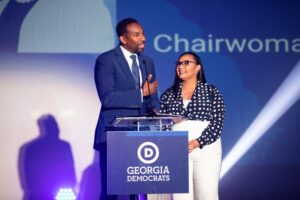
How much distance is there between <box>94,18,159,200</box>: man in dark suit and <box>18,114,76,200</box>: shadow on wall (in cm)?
162

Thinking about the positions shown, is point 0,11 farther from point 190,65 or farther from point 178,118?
point 178,118

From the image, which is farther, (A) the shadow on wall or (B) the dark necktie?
(A) the shadow on wall

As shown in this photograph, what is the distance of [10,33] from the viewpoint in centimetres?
492

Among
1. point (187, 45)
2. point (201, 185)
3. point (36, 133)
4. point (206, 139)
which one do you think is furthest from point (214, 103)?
point (36, 133)

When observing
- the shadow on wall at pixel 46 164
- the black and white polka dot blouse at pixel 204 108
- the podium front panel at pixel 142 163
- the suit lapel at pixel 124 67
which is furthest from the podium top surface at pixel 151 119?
the shadow on wall at pixel 46 164

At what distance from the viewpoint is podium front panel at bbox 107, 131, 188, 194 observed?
9.31 ft

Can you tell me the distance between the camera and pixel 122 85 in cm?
346

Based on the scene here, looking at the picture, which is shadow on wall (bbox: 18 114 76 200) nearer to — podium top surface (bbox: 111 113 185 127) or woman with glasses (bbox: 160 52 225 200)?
woman with glasses (bbox: 160 52 225 200)

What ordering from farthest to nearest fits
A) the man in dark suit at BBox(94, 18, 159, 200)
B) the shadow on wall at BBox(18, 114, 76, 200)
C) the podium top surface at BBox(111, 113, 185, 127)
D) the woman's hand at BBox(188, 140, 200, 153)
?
1. the shadow on wall at BBox(18, 114, 76, 200)
2. the woman's hand at BBox(188, 140, 200, 153)
3. the man in dark suit at BBox(94, 18, 159, 200)
4. the podium top surface at BBox(111, 113, 185, 127)

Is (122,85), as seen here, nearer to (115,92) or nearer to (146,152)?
(115,92)

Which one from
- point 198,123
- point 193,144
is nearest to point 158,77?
point 198,123

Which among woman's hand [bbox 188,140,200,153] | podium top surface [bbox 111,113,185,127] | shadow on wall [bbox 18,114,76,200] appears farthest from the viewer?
shadow on wall [bbox 18,114,76,200]

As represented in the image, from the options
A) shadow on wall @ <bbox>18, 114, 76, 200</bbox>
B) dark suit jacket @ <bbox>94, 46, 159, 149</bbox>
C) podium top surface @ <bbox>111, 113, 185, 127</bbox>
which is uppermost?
dark suit jacket @ <bbox>94, 46, 159, 149</bbox>

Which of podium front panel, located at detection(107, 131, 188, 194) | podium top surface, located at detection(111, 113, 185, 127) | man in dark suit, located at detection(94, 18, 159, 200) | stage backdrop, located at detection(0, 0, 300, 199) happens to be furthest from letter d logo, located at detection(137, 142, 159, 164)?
stage backdrop, located at detection(0, 0, 300, 199)
